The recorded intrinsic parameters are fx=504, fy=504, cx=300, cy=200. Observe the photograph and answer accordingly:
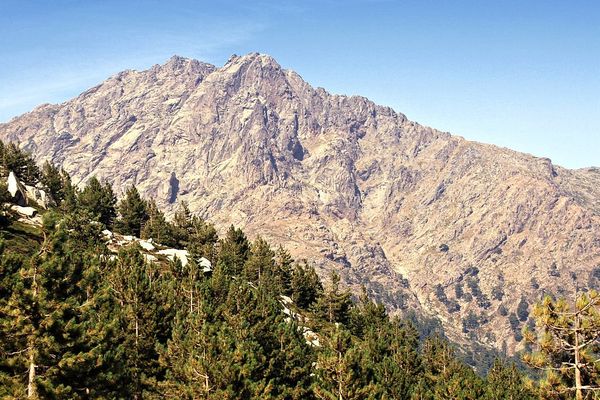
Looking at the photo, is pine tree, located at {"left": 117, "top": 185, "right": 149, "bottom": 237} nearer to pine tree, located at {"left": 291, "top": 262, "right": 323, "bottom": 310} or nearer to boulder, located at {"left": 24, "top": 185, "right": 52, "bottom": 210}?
boulder, located at {"left": 24, "top": 185, "right": 52, "bottom": 210}

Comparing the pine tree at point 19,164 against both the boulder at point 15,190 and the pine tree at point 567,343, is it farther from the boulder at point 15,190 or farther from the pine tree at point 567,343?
the pine tree at point 567,343

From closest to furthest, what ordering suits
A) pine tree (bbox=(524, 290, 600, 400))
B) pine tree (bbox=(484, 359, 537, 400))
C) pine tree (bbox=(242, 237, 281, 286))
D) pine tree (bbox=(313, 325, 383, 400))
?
pine tree (bbox=(524, 290, 600, 400))
pine tree (bbox=(313, 325, 383, 400))
pine tree (bbox=(484, 359, 537, 400))
pine tree (bbox=(242, 237, 281, 286))

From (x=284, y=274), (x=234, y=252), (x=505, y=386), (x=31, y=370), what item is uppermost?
(x=31, y=370)

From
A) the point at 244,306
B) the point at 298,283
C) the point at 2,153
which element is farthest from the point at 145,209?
the point at 244,306

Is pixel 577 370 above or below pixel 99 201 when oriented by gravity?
below

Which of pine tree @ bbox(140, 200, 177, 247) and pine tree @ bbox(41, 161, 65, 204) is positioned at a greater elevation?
pine tree @ bbox(41, 161, 65, 204)

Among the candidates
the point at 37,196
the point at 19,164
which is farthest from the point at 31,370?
the point at 19,164

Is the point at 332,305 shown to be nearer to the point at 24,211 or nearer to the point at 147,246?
the point at 147,246

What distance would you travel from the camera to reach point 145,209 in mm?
138375

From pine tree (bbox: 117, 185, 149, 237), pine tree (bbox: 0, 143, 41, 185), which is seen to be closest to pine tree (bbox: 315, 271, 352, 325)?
pine tree (bbox: 117, 185, 149, 237)

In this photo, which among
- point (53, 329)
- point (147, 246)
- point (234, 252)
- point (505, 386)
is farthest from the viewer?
point (234, 252)

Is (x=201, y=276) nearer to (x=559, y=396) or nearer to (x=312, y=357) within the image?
(x=312, y=357)

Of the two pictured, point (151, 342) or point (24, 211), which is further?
point (24, 211)

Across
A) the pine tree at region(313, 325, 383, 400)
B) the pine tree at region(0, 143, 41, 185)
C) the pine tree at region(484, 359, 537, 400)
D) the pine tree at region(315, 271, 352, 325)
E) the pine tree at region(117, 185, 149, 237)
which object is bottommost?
the pine tree at region(484, 359, 537, 400)
